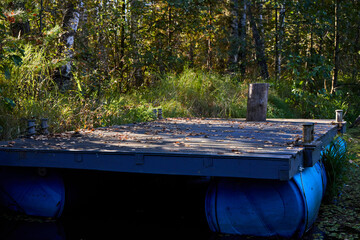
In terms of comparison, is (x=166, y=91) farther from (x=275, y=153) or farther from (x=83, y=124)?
(x=275, y=153)

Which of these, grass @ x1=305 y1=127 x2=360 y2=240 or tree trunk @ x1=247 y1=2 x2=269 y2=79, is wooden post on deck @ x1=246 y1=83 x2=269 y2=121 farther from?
tree trunk @ x1=247 y1=2 x2=269 y2=79

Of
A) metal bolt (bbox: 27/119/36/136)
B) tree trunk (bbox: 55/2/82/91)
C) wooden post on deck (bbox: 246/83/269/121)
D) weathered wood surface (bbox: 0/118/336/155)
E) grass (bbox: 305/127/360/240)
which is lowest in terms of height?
grass (bbox: 305/127/360/240)

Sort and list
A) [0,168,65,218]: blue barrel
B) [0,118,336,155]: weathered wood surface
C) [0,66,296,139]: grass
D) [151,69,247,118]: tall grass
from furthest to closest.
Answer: [151,69,247,118]: tall grass < [0,66,296,139]: grass < [0,168,65,218]: blue barrel < [0,118,336,155]: weathered wood surface

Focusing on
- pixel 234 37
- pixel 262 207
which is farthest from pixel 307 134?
pixel 234 37

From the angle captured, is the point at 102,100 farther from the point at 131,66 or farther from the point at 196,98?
the point at 196,98

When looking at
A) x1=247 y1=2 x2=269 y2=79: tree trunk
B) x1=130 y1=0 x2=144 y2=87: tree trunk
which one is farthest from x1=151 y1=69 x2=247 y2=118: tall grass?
x1=247 y1=2 x2=269 y2=79: tree trunk

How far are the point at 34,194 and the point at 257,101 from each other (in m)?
4.56

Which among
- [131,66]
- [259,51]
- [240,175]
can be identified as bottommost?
[240,175]

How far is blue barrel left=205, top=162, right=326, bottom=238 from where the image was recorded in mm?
3273

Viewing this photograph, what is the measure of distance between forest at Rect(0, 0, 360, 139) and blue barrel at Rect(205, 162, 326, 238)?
2.94 metres

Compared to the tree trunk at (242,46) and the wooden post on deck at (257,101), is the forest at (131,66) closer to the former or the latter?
the tree trunk at (242,46)

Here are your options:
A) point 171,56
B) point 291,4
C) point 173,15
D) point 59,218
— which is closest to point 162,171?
point 59,218

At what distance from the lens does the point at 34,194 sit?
3.93 m

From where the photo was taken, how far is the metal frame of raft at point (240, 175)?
3043 mm
